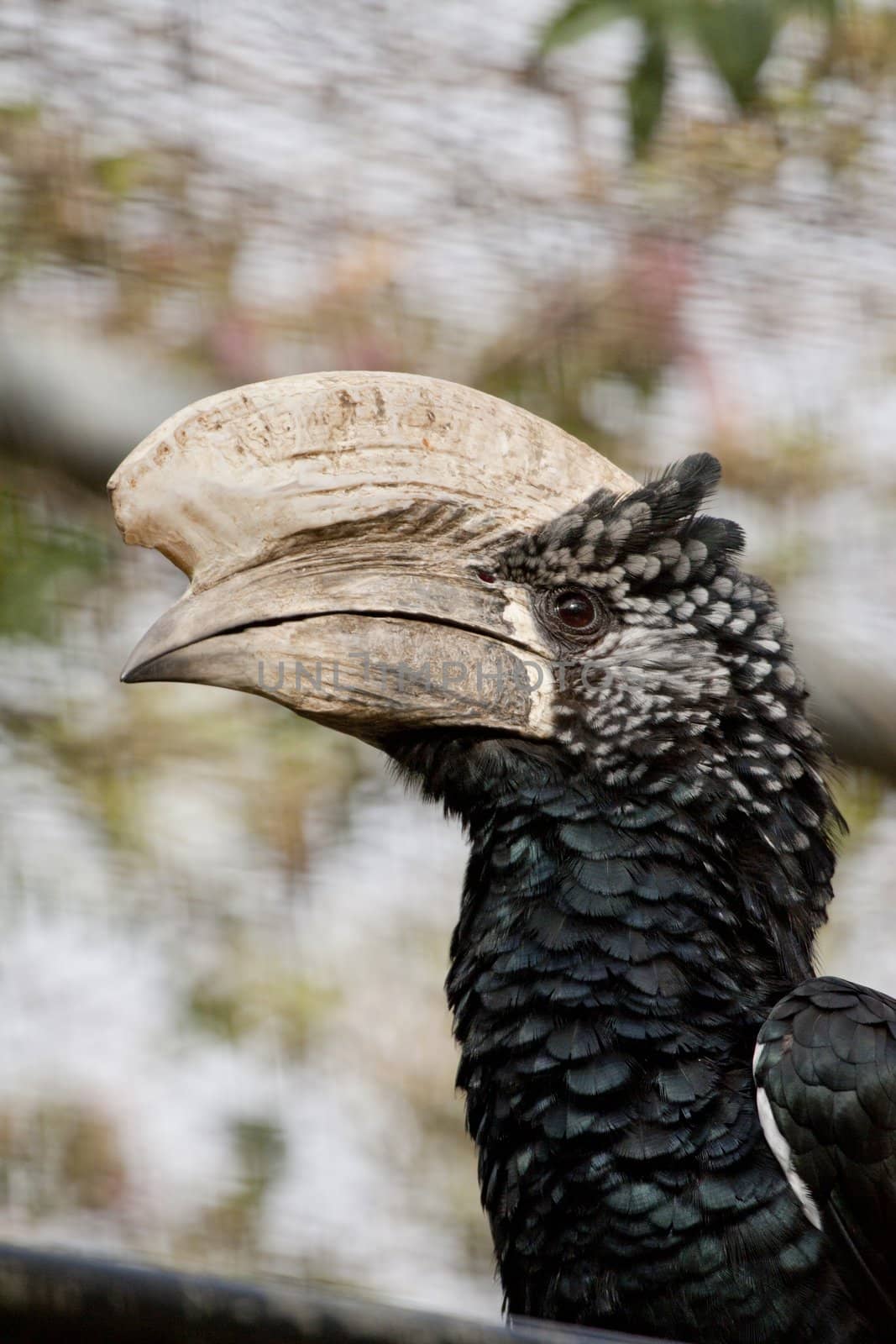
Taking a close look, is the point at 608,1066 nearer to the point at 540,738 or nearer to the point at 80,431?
the point at 540,738

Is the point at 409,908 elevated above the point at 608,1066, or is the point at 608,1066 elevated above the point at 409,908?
the point at 608,1066

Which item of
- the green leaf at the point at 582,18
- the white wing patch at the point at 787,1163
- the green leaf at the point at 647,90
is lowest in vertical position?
the white wing patch at the point at 787,1163

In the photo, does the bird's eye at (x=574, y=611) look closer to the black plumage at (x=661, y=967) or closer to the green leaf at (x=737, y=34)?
the black plumage at (x=661, y=967)

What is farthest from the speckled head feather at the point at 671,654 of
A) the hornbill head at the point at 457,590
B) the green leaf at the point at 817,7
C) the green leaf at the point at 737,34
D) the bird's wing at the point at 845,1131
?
the green leaf at the point at 817,7

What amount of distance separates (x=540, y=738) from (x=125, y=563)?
63.7 inches

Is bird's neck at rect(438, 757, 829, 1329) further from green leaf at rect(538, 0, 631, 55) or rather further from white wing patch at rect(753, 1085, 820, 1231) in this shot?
green leaf at rect(538, 0, 631, 55)

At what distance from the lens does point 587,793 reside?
2098 millimetres

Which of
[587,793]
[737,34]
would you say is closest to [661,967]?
[587,793]

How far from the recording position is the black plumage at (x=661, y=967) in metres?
1.79

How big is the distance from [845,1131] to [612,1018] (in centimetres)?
30

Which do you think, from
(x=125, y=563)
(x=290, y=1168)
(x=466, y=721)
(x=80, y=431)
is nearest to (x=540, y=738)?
(x=466, y=721)

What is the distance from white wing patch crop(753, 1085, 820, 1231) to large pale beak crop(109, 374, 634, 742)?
0.57 metres

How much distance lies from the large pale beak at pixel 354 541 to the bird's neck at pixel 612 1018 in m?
0.18

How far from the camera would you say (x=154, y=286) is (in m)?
3.46
